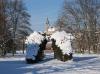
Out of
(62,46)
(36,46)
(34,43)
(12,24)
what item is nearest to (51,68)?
(62,46)

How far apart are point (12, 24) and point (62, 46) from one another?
27.3 metres

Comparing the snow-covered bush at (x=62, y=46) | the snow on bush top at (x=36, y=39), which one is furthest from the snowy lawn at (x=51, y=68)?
the snow on bush top at (x=36, y=39)

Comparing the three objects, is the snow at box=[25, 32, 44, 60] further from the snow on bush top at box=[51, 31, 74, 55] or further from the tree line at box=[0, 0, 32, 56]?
the tree line at box=[0, 0, 32, 56]

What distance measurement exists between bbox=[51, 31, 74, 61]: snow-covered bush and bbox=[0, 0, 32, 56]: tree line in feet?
44.6

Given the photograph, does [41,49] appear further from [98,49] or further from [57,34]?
[98,49]

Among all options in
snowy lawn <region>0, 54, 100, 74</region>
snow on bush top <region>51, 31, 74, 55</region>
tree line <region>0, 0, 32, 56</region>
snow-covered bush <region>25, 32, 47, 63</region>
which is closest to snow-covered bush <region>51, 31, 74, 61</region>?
snow on bush top <region>51, 31, 74, 55</region>

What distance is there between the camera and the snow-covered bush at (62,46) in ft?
93.8

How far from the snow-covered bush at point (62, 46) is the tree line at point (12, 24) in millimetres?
13600

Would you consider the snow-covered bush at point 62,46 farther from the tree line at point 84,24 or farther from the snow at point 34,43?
the tree line at point 84,24

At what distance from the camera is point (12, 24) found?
55.5 meters

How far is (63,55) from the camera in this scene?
93.5ft

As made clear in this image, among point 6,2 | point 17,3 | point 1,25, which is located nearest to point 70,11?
point 17,3

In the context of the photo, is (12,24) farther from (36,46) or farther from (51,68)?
(51,68)

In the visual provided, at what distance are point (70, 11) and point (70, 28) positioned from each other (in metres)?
3.25
